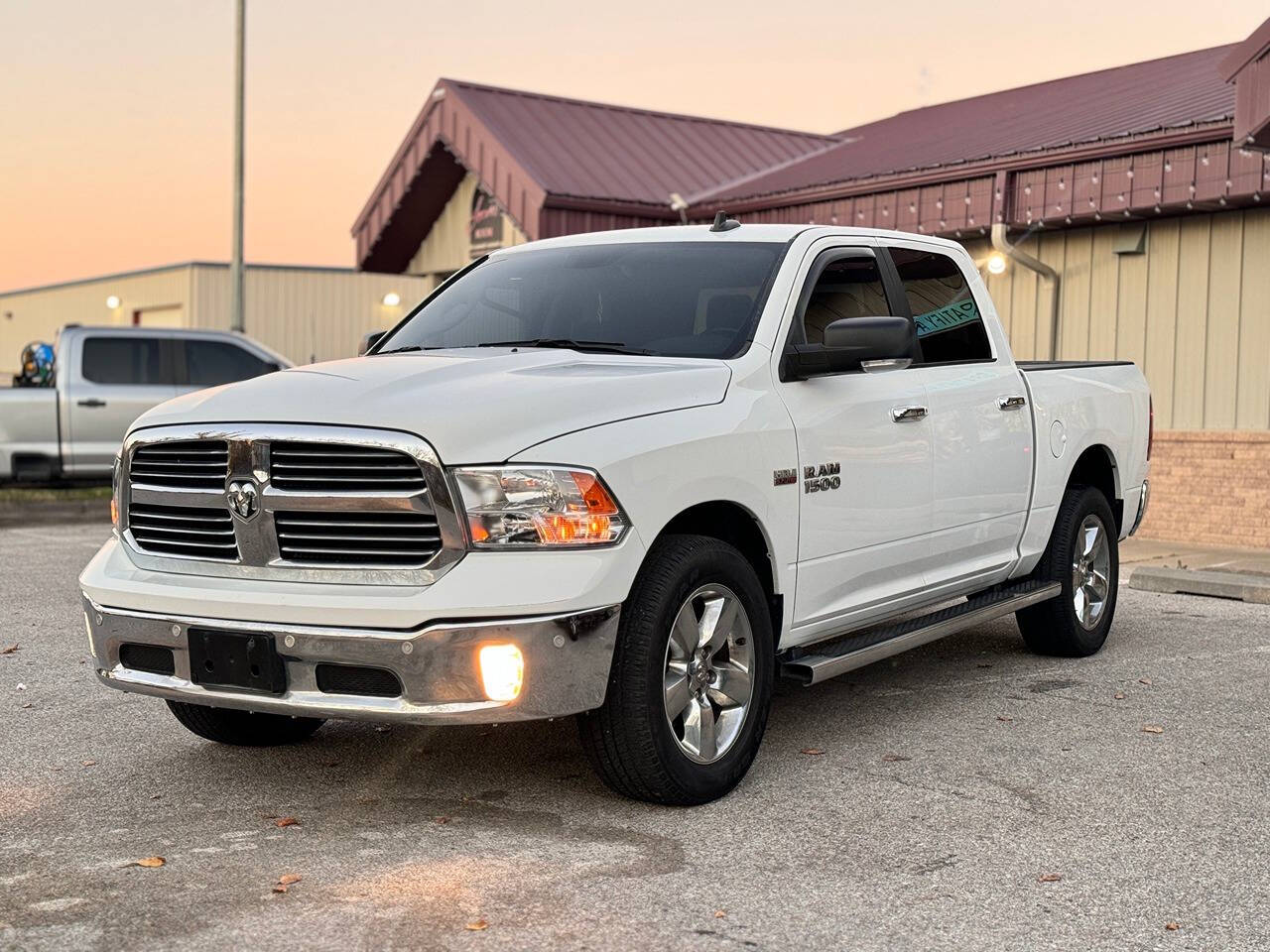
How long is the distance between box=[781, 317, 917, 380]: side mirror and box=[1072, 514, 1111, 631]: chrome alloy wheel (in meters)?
2.62

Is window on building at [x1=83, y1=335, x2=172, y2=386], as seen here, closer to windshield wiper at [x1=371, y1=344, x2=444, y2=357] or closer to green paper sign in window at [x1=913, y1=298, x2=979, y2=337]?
windshield wiper at [x1=371, y1=344, x2=444, y2=357]

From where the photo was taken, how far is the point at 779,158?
866 inches

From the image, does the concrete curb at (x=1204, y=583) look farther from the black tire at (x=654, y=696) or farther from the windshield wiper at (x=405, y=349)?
the windshield wiper at (x=405, y=349)

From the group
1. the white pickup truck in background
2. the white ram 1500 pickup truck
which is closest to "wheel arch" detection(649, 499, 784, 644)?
the white ram 1500 pickup truck

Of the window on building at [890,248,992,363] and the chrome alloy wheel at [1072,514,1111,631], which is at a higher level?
the window on building at [890,248,992,363]

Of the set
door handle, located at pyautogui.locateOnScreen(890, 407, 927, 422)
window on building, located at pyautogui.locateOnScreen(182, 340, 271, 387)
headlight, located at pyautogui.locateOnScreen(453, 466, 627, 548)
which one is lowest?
headlight, located at pyautogui.locateOnScreen(453, 466, 627, 548)

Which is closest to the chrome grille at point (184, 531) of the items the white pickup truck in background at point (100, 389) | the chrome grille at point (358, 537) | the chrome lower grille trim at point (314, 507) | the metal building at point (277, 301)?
the chrome lower grille trim at point (314, 507)

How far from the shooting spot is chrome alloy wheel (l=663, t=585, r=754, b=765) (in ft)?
16.3

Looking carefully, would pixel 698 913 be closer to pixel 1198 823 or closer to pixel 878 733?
pixel 1198 823

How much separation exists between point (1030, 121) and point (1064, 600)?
10277 millimetres

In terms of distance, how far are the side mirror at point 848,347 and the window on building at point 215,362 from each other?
1275 cm

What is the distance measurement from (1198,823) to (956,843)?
0.89 m

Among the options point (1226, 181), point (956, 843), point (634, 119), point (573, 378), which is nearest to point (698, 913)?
point (956, 843)

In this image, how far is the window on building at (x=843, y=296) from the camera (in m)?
5.98
